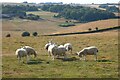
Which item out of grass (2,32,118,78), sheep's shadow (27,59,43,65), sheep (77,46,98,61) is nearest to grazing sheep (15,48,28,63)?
grass (2,32,118,78)

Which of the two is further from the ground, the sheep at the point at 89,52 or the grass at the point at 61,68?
the sheep at the point at 89,52

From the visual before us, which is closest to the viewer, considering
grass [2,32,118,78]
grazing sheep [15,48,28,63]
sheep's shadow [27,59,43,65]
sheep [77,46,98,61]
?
grass [2,32,118,78]

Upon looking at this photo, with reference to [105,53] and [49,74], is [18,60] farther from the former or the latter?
[105,53]

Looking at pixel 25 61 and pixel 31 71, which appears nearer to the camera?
pixel 31 71

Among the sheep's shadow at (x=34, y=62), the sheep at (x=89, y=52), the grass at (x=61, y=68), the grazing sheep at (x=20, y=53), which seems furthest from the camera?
the sheep at (x=89, y=52)

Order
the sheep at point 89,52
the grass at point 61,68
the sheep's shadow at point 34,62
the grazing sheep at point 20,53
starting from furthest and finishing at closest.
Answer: the sheep at point 89,52, the grazing sheep at point 20,53, the sheep's shadow at point 34,62, the grass at point 61,68

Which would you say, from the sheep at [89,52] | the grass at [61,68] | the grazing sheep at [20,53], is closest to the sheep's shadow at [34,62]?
the grass at [61,68]

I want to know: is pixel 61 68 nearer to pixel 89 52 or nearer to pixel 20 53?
pixel 20 53

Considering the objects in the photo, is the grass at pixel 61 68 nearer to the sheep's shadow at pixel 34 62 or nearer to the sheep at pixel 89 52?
the sheep's shadow at pixel 34 62

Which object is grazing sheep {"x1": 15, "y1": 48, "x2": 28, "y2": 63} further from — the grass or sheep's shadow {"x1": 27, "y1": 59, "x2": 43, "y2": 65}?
sheep's shadow {"x1": 27, "y1": 59, "x2": 43, "y2": 65}

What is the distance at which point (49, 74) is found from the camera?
21781 millimetres

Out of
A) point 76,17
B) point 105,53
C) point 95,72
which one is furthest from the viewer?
point 76,17

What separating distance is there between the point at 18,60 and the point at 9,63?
1372mm

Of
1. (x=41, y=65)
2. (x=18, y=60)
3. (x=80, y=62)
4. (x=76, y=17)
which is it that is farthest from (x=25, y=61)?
(x=76, y=17)
